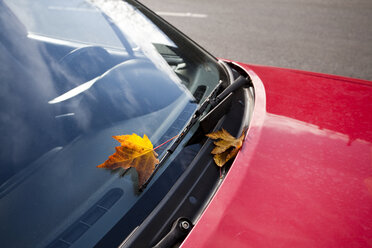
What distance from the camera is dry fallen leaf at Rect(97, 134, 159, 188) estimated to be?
967 millimetres

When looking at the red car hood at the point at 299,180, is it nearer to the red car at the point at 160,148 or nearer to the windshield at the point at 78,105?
the red car at the point at 160,148

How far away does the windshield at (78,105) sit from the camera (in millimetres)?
860

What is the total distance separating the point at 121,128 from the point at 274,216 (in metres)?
0.60

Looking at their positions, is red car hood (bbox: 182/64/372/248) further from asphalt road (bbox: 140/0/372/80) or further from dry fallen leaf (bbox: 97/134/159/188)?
asphalt road (bbox: 140/0/372/80)

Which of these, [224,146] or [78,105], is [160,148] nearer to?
[224,146]

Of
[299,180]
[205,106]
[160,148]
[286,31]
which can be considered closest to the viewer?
[299,180]

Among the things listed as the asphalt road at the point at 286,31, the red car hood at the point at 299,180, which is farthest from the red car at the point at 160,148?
the asphalt road at the point at 286,31

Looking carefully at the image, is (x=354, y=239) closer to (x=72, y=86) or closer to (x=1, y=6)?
(x=72, y=86)

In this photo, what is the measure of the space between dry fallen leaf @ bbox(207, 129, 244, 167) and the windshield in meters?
0.15

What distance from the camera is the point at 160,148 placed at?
104 centimetres

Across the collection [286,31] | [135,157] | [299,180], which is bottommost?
[135,157]

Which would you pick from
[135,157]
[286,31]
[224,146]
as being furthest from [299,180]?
[286,31]

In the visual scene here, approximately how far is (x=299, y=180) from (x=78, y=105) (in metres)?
0.80

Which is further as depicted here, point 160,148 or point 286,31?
point 286,31
